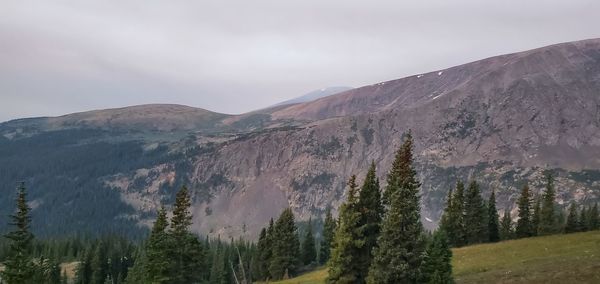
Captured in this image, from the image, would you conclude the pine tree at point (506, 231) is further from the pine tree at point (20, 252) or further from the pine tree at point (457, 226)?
the pine tree at point (20, 252)

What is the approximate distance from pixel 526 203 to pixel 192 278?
67111 millimetres

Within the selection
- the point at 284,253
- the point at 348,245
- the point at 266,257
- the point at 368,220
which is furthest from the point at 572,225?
the point at 266,257

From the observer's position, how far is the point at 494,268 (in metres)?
52.5

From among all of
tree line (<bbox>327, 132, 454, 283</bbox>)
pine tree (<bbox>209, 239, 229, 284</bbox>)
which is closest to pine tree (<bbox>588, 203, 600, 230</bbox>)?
tree line (<bbox>327, 132, 454, 283</bbox>)

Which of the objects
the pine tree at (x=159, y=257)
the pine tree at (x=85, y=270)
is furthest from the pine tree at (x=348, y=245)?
the pine tree at (x=85, y=270)

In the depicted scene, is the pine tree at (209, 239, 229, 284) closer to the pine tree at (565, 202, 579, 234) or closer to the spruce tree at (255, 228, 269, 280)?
the spruce tree at (255, 228, 269, 280)

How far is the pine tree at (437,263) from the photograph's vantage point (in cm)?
4131

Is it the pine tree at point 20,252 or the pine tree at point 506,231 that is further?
the pine tree at point 506,231

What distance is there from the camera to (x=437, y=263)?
4275 centimetres

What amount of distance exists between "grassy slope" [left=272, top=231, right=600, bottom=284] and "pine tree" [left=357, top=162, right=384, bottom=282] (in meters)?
9.58

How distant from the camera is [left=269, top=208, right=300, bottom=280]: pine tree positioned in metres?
105

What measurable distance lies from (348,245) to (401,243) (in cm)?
721

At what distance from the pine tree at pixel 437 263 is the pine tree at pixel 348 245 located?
6.05 meters

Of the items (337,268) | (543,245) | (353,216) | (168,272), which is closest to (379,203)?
(353,216)
